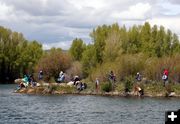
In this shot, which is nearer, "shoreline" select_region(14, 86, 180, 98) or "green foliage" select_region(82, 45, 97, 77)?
"shoreline" select_region(14, 86, 180, 98)

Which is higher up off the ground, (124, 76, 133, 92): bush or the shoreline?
(124, 76, 133, 92): bush

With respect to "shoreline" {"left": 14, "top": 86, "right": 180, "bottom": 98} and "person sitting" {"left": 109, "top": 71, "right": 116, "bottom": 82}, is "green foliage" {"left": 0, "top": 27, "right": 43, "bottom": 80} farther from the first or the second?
"person sitting" {"left": 109, "top": 71, "right": 116, "bottom": 82}

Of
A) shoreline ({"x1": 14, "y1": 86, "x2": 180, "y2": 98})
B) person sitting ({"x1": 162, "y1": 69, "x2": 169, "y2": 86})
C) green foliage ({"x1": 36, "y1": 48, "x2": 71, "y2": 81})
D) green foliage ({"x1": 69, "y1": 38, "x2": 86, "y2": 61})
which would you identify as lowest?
shoreline ({"x1": 14, "y1": 86, "x2": 180, "y2": 98})

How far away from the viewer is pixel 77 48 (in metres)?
116

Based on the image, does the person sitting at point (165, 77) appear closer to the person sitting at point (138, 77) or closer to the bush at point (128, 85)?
the person sitting at point (138, 77)

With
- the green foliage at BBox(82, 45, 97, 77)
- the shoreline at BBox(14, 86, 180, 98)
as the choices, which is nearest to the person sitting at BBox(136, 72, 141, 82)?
the shoreline at BBox(14, 86, 180, 98)

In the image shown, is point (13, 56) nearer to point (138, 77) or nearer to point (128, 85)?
point (138, 77)

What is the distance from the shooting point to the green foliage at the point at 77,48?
114500mm

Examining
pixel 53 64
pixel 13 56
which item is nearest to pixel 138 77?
pixel 53 64

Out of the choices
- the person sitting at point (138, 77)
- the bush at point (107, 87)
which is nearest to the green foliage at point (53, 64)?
the bush at point (107, 87)

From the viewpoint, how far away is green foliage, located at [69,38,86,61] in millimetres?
114500

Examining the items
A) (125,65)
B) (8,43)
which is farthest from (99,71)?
(8,43)

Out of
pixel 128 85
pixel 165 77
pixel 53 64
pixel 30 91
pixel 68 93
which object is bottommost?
pixel 68 93

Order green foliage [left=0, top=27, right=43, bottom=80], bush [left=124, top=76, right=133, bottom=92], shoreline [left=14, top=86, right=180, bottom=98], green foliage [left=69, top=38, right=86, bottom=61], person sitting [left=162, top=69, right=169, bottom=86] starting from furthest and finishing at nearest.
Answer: green foliage [left=0, top=27, right=43, bottom=80] → green foliage [left=69, top=38, right=86, bottom=61] → bush [left=124, top=76, right=133, bottom=92] → shoreline [left=14, top=86, right=180, bottom=98] → person sitting [left=162, top=69, right=169, bottom=86]
